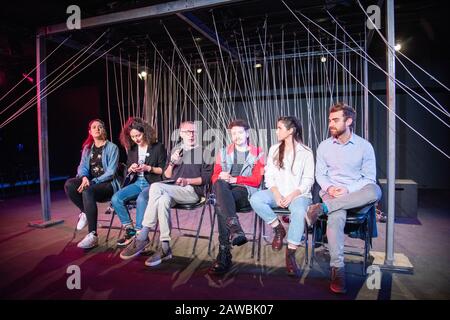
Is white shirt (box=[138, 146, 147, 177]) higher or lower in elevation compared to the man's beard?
lower

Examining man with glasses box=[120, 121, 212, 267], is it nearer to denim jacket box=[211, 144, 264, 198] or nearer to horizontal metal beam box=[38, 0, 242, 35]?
denim jacket box=[211, 144, 264, 198]

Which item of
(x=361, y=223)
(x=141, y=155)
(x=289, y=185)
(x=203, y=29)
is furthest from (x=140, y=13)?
(x=361, y=223)

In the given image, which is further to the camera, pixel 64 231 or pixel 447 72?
pixel 447 72

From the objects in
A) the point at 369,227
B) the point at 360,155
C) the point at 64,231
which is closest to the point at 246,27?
the point at 360,155

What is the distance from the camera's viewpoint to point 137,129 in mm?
3184

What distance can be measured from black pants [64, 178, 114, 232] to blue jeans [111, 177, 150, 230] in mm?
196

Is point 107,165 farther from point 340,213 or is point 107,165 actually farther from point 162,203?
point 340,213

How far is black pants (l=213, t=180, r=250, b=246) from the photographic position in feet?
8.27

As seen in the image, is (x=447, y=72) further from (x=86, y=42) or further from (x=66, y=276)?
(x=66, y=276)

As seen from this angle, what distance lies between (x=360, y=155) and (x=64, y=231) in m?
3.32

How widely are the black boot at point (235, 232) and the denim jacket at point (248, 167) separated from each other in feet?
1.20

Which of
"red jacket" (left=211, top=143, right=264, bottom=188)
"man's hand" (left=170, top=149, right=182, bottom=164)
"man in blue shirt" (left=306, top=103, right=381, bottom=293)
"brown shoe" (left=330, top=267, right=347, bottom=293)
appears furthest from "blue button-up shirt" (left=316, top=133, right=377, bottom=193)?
"man's hand" (left=170, top=149, right=182, bottom=164)

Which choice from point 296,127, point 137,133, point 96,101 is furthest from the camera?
point 96,101
